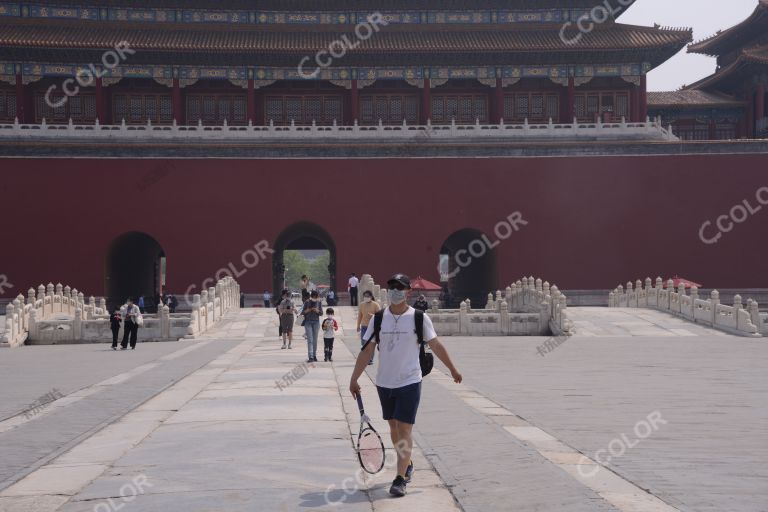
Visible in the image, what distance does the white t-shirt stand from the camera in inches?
245

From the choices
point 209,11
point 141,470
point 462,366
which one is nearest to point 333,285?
point 209,11

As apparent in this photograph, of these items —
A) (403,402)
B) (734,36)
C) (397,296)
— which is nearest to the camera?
(403,402)

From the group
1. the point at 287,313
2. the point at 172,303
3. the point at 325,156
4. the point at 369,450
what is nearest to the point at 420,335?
the point at 369,450

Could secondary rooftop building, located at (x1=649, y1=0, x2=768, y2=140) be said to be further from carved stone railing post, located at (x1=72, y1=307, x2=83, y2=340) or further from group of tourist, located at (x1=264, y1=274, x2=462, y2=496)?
group of tourist, located at (x1=264, y1=274, x2=462, y2=496)

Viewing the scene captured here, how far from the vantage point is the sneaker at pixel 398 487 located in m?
5.74

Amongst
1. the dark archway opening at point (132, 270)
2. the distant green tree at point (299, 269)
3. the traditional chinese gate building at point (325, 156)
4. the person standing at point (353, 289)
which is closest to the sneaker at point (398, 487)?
the person standing at point (353, 289)

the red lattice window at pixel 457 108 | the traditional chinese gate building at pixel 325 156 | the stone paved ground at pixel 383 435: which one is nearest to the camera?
the stone paved ground at pixel 383 435

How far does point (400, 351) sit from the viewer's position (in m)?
6.24

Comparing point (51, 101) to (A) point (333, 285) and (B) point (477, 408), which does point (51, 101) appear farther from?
(B) point (477, 408)

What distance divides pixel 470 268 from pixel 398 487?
34.0 m

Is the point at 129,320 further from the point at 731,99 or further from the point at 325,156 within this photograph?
the point at 731,99

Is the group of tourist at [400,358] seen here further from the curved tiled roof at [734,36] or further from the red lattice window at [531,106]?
the curved tiled roof at [734,36]

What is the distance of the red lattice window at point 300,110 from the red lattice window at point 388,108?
1.09 metres

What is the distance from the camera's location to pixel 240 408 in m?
9.22
